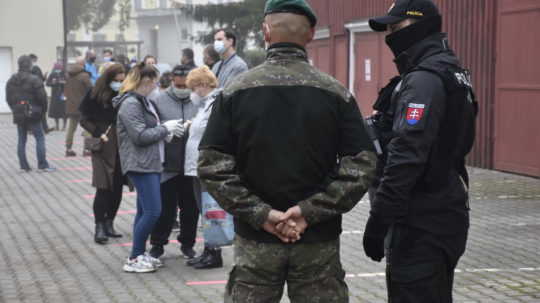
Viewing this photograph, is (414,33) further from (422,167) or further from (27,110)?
(27,110)

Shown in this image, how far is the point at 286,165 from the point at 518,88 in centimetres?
1071

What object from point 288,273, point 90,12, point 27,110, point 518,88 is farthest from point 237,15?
point 90,12

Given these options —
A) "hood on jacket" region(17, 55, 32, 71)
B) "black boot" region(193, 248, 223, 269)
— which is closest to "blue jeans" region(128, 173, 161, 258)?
"black boot" region(193, 248, 223, 269)

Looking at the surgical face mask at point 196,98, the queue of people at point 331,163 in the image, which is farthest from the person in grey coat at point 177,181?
the queue of people at point 331,163

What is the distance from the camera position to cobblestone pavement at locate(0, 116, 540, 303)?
269 inches

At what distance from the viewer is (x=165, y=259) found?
8.23 m

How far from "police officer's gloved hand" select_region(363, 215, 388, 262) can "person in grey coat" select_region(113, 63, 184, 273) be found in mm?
3850

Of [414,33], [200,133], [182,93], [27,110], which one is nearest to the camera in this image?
[414,33]

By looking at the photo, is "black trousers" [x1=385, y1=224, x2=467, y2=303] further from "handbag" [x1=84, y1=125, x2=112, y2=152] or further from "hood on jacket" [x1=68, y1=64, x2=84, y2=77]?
"hood on jacket" [x1=68, y1=64, x2=84, y2=77]

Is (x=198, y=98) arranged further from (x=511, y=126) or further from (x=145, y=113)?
(x=511, y=126)

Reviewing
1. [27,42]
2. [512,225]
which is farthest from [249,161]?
[27,42]

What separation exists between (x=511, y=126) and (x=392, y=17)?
1034 centimetres

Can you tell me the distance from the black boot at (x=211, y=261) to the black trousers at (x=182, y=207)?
0.41 m

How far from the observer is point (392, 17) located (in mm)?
4047
